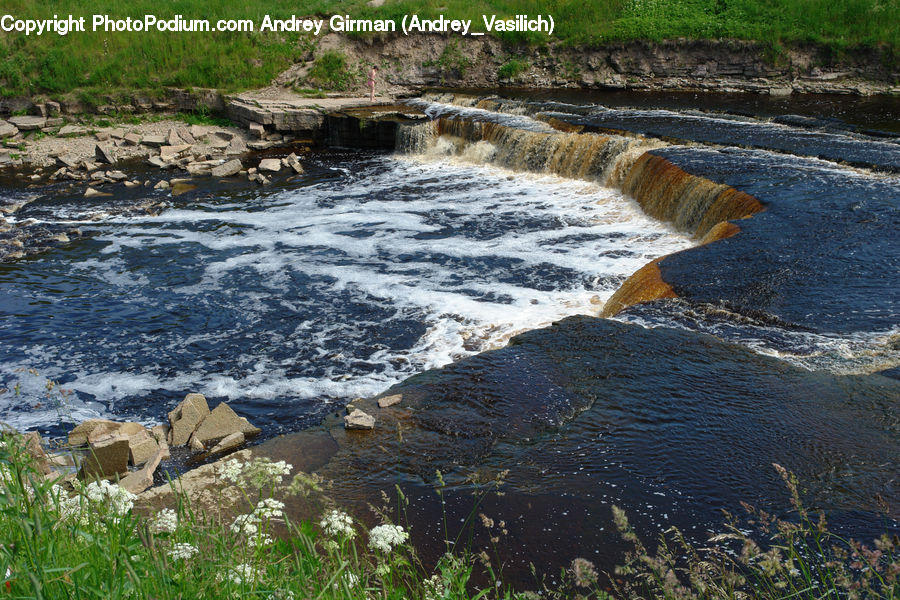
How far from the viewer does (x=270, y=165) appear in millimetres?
18094

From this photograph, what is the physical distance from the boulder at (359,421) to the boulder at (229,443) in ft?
3.48

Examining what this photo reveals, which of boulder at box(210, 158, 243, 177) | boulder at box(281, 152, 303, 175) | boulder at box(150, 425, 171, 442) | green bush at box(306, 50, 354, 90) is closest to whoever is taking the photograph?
boulder at box(150, 425, 171, 442)

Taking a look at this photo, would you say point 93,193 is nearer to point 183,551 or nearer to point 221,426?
point 221,426

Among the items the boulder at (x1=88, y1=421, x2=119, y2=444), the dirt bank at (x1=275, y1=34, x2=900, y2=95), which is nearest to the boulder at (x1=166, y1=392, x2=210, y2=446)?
the boulder at (x1=88, y1=421, x2=119, y2=444)

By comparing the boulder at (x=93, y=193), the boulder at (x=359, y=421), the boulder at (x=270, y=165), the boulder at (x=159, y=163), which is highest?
the boulder at (x=270, y=165)

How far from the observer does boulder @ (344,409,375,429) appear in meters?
5.77

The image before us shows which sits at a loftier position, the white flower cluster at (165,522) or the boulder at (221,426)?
the white flower cluster at (165,522)

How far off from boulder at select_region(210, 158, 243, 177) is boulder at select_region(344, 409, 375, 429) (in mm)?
13549

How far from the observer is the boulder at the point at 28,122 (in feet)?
67.7

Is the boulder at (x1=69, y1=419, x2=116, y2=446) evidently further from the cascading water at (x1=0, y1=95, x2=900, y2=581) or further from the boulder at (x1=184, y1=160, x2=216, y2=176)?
the boulder at (x1=184, y1=160, x2=216, y2=176)

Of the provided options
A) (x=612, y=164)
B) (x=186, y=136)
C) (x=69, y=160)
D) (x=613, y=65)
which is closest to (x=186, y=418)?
(x=612, y=164)

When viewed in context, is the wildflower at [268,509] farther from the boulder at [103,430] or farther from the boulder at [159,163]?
the boulder at [159,163]

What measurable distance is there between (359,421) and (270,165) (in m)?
13.6

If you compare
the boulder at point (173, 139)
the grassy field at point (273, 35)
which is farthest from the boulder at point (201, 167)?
the grassy field at point (273, 35)
